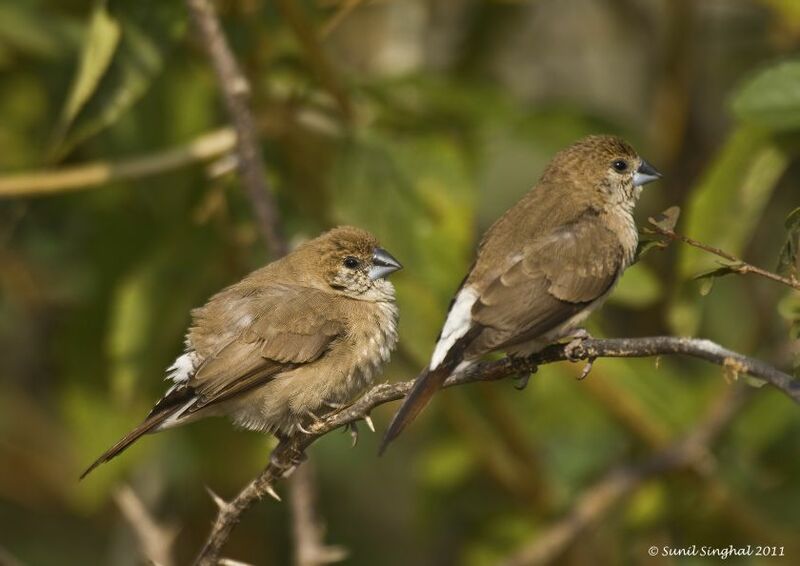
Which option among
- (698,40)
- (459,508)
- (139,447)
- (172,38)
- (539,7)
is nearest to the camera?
(172,38)

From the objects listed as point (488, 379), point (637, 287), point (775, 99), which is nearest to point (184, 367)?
point (488, 379)

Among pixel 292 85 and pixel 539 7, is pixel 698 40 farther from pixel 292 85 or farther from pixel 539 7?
pixel 292 85

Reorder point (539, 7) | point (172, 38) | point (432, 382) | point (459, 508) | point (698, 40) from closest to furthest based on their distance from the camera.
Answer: point (432, 382)
point (172, 38)
point (459, 508)
point (698, 40)
point (539, 7)

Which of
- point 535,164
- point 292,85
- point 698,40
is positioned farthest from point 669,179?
point 292,85

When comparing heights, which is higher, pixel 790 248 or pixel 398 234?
pixel 398 234

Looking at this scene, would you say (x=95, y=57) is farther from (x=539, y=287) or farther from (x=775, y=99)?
(x=775, y=99)

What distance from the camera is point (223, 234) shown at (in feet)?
18.1

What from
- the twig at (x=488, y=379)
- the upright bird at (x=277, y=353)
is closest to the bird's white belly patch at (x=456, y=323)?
the twig at (x=488, y=379)

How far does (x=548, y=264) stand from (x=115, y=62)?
1742 mm

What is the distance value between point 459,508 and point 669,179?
6.21 feet

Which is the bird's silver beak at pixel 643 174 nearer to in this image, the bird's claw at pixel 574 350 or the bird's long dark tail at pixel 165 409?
the bird's claw at pixel 574 350

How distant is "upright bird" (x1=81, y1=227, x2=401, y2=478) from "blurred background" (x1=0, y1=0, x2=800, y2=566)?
43 cm

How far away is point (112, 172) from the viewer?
5.11 meters

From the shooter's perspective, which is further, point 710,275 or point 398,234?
point 398,234
